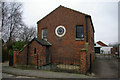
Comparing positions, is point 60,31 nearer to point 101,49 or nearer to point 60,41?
point 60,41

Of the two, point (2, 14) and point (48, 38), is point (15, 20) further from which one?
point (48, 38)

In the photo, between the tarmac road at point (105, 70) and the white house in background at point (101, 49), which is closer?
the tarmac road at point (105, 70)

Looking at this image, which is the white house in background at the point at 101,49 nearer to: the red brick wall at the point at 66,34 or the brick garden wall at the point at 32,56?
the red brick wall at the point at 66,34

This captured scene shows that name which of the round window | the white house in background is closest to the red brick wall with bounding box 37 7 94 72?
the round window

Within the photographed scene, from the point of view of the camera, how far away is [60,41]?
15188mm

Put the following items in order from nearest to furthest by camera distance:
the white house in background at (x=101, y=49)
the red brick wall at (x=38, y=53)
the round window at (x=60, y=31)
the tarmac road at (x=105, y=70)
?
the tarmac road at (x=105, y=70) → the red brick wall at (x=38, y=53) → the round window at (x=60, y=31) → the white house in background at (x=101, y=49)

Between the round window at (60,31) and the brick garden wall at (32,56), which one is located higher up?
the round window at (60,31)

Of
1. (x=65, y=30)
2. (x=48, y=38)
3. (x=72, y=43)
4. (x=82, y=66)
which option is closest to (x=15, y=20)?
(x=48, y=38)

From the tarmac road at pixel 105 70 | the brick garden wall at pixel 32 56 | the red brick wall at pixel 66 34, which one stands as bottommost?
the tarmac road at pixel 105 70

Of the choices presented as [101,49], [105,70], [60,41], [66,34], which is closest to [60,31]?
[66,34]

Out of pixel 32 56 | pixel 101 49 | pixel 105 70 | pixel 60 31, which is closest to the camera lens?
pixel 105 70

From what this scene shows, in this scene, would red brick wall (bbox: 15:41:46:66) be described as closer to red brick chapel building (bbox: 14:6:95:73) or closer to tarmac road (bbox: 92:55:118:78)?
red brick chapel building (bbox: 14:6:95:73)

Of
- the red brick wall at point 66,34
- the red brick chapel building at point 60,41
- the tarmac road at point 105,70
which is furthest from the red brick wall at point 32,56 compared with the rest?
the tarmac road at point 105,70

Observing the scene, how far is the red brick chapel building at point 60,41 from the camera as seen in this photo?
42.1 feet
